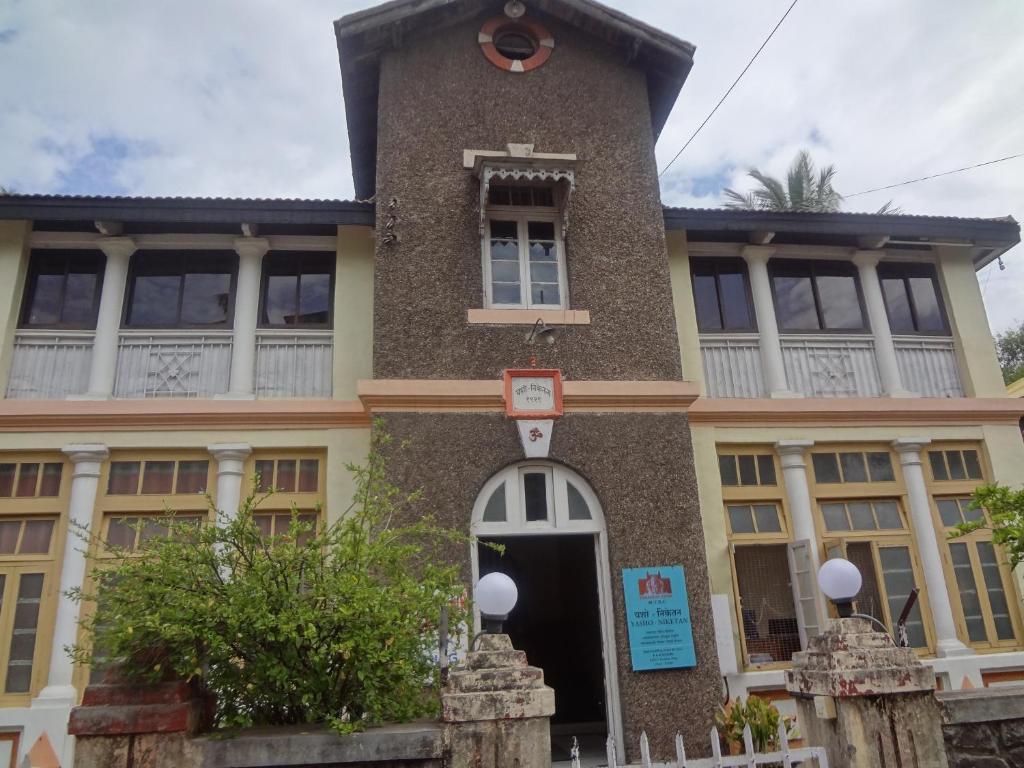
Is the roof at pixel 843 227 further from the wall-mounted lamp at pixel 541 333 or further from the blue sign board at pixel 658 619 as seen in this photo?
the blue sign board at pixel 658 619

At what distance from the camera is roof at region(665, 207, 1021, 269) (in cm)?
998

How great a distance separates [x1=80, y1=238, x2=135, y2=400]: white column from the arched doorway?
459 centimetres

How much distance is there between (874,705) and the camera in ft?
14.6

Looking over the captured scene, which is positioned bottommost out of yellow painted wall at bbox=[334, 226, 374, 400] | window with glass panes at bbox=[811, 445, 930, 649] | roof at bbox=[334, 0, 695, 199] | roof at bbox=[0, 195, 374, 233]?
window with glass panes at bbox=[811, 445, 930, 649]

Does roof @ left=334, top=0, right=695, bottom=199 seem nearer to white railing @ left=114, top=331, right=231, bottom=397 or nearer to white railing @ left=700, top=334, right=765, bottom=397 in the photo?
white railing @ left=700, top=334, right=765, bottom=397

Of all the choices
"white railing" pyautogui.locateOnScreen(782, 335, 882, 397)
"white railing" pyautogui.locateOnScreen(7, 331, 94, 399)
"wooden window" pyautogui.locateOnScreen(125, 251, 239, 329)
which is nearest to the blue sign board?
"white railing" pyautogui.locateOnScreen(782, 335, 882, 397)

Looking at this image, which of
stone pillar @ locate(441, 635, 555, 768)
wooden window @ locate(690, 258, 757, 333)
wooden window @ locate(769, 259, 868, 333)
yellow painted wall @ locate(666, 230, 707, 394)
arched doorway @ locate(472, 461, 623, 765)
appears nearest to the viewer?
stone pillar @ locate(441, 635, 555, 768)

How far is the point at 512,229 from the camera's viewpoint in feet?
30.7

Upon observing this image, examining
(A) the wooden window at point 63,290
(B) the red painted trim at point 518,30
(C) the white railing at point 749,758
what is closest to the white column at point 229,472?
(A) the wooden window at point 63,290

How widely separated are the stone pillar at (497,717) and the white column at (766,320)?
6.68 m

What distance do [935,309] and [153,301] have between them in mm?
10331

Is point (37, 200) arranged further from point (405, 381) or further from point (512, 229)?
point (512, 229)

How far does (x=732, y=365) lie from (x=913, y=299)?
3.00 metres

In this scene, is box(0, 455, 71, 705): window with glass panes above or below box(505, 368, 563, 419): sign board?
below
